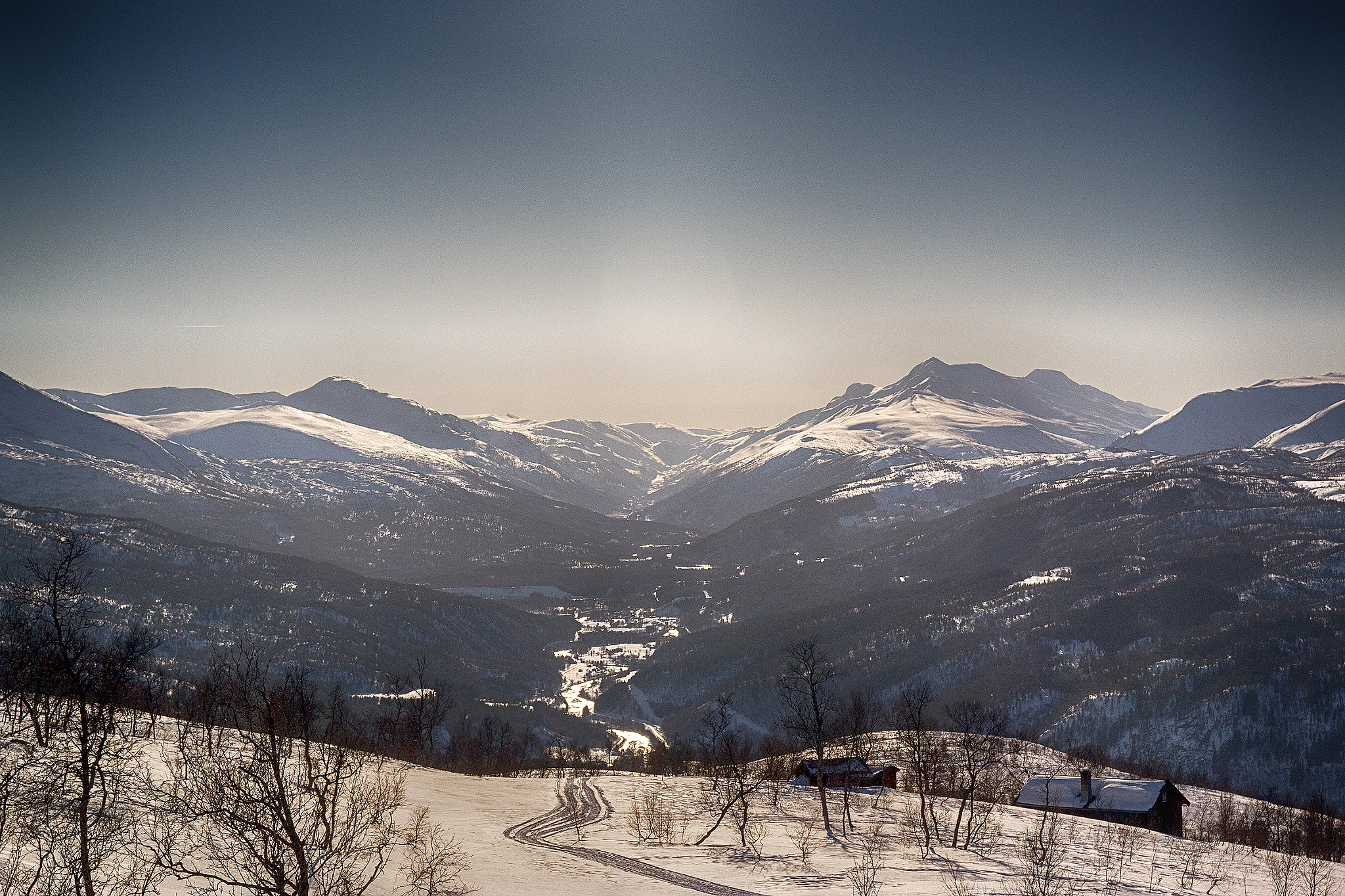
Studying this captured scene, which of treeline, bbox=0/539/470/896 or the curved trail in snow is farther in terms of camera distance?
the curved trail in snow

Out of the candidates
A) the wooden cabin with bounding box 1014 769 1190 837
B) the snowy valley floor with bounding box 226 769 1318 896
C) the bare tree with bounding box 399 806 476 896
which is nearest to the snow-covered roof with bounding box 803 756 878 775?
the wooden cabin with bounding box 1014 769 1190 837

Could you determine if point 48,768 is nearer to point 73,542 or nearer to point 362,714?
point 73,542

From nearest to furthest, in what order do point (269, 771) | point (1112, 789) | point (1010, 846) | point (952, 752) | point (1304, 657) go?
point (269, 771) → point (1010, 846) → point (1112, 789) → point (952, 752) → point (1304, 657)

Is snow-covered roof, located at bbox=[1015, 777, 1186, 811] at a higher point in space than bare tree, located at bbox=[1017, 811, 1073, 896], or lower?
lower

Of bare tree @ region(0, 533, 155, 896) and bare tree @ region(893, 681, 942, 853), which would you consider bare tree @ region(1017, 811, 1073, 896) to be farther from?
bare tree @ region(0, 533, 155, 896)

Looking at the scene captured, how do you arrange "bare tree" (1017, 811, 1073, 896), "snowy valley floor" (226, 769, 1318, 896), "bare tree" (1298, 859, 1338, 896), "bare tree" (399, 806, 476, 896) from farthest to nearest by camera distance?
"bare tree" (1298, 859, 1338, 896)
"snowy valley floor" (226, 769, 1318, 896)
"bare tree" (1017, 811, 1073, 896)
"bare tree" (399, 806, 476, 896)

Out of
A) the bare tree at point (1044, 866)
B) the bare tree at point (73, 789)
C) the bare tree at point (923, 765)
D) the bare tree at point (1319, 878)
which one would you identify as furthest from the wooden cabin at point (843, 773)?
the bare tree at point (73, 789)

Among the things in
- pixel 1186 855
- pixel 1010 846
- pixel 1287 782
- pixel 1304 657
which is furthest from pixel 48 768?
pixel 1304 657

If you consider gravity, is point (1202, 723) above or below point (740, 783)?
below
